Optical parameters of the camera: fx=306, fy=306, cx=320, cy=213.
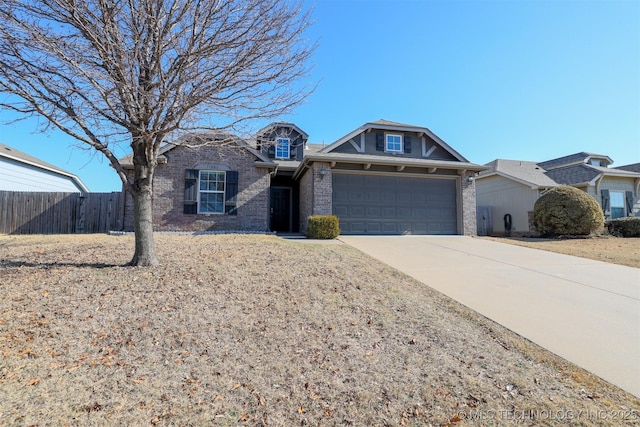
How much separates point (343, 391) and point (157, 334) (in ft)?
6.87

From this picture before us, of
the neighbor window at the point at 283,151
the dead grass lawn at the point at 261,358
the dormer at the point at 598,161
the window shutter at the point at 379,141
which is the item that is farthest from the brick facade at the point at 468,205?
the dormer at the point at 598,161

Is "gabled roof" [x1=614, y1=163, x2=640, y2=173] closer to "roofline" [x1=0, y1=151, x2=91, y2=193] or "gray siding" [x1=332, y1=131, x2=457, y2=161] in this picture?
"gray siding" [x1=332, y1=131, x2=457, y2=161]

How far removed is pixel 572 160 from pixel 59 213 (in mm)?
28858

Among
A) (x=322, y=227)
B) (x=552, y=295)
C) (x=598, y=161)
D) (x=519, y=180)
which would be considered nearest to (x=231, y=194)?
(x=322, y=227)

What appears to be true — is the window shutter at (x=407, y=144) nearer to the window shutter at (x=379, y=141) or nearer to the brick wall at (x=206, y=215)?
the window shutter at (x=379, y=141)

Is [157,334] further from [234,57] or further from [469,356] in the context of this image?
[234,57]

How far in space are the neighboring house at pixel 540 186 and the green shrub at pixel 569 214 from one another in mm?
2162

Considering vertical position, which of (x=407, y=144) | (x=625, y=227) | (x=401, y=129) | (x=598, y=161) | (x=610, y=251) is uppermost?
(x=401, y=129)

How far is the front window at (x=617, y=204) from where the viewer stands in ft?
58.2

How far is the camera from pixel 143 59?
4.73 meters

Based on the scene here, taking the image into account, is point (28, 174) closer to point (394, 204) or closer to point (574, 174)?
point (394, 204)

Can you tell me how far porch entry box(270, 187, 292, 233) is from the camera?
15.0 metres

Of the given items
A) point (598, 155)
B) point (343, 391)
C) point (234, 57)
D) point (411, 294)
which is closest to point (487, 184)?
point (598, 155)

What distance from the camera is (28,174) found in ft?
50.0
